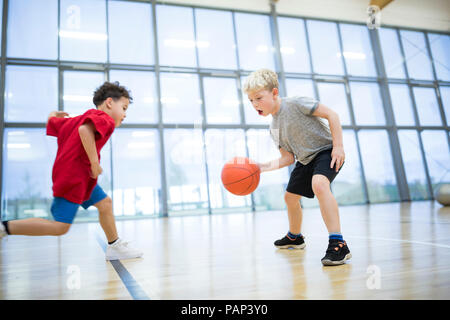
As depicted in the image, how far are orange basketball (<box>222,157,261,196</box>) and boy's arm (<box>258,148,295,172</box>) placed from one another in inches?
1.9

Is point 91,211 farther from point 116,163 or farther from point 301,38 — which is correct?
point 301,38

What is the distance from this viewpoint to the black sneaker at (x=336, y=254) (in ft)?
3.73

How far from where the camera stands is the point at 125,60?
237 inches

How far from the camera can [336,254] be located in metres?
1.16

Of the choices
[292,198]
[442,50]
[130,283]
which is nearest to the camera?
[130,283]

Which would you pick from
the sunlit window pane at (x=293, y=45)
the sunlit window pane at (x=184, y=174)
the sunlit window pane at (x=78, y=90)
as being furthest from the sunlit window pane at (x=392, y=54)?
the sunlit window pane at (x=78, y=90)

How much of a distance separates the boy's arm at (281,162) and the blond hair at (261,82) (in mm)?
345

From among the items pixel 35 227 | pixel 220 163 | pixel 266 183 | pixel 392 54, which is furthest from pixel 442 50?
pixel 35 227

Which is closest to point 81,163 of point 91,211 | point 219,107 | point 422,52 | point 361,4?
point 91,211

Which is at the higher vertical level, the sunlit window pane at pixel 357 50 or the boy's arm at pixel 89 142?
the sunlit window pane at pixel 357 50

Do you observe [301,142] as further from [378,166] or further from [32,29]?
[378,166]

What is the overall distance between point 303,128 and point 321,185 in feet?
1.02

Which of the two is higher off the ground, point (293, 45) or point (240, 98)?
point (293, 45)

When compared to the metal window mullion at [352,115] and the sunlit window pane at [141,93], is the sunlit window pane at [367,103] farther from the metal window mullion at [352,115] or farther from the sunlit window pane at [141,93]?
the sunlit window pane at [141,93]
